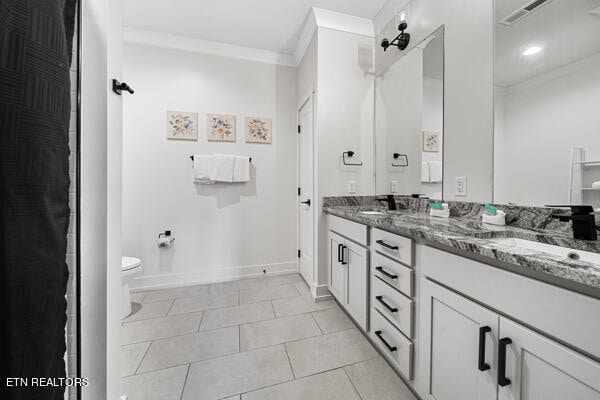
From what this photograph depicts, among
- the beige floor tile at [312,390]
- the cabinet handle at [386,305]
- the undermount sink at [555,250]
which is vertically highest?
the undermount sink at [555,250]

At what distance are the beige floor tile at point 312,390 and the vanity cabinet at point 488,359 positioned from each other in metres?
0.39

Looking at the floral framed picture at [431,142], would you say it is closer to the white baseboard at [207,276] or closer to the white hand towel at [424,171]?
the white hand towel at [424,171]

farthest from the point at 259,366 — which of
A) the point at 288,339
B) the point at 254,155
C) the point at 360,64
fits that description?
the point at 360,64

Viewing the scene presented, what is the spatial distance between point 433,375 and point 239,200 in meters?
2.24

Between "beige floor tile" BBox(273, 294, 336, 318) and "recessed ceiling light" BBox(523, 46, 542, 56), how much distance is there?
2.09m

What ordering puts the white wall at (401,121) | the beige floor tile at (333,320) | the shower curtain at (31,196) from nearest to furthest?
the shower curtain at (31,196) → the beige floor tile at (333,320) → the white wall at (401,121)

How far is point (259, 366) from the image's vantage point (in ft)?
4.50

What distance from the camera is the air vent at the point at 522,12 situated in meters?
1.12

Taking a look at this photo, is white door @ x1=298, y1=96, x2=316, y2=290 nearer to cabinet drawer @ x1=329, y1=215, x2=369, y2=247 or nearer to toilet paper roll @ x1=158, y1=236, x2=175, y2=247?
cabinet drawer @ x1=329, y1=215, x2=369, y2=247

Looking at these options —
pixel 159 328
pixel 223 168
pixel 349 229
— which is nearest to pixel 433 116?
pixel 349 229

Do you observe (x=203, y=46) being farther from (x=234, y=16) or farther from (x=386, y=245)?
(x=386, y=245)

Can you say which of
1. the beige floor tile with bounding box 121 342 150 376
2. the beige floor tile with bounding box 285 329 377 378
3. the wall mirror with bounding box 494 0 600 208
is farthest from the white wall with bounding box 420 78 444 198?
the beige floor tile with bounding box 121 342 150 376

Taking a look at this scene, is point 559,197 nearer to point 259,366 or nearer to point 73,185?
point 259,366

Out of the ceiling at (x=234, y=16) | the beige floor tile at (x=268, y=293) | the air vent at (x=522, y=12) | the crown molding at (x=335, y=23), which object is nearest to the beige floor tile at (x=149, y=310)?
the beige floor tile at (x=268, y=293)
